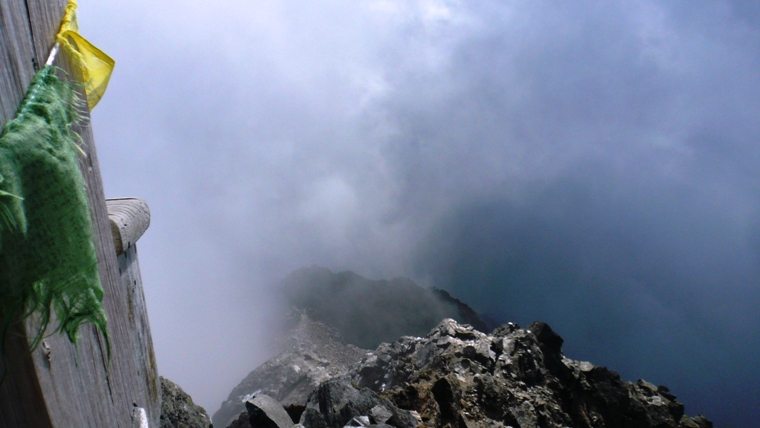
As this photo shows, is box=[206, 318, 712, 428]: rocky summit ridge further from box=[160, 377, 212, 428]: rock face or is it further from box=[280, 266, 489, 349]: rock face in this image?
→ box=[280, 266, 489, 349]: rock face

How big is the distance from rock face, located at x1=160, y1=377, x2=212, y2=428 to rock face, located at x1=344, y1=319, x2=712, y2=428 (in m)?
4.02

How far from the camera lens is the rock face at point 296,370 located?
3688cm

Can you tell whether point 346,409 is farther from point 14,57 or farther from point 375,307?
point 375,307

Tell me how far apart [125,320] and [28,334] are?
1.14 meters

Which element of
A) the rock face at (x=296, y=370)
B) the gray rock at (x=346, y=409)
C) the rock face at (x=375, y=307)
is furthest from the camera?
the rock face at (x=375, y=307)

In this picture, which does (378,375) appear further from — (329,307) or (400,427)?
(329,307)

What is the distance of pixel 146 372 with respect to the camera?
8.53ft

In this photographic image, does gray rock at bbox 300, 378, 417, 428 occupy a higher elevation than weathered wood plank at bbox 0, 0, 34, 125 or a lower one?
lower

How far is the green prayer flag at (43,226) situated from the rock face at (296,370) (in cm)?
3056

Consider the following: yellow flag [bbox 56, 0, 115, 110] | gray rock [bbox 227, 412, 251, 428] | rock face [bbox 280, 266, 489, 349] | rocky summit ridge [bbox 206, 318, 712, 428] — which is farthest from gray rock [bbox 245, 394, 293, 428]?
rock face [bbox 280, 266, 489, 349]

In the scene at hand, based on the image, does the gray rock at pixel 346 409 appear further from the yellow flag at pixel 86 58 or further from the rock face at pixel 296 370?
the rock face at pixel 296 370

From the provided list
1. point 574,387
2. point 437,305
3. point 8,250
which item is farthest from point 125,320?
point 437,305

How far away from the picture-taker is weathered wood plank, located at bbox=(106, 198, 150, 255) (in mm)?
2146

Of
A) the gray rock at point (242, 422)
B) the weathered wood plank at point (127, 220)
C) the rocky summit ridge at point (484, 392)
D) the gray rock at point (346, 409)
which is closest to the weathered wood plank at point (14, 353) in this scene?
the weathered wood plank at point (127, 220)
